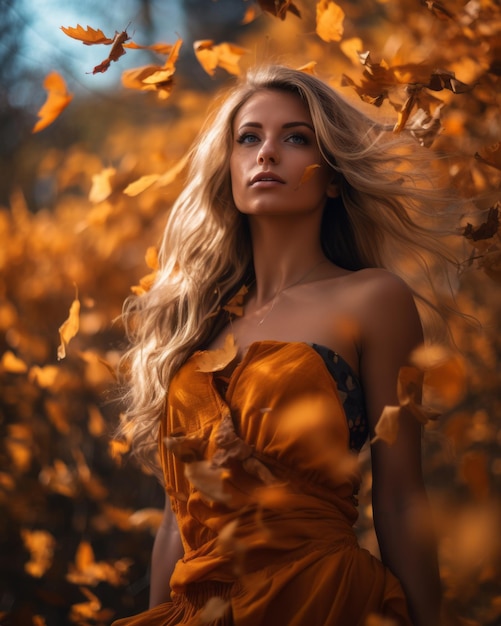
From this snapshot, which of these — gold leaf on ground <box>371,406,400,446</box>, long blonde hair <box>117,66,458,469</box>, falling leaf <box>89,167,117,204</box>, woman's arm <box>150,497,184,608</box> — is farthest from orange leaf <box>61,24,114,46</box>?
woman's arm <box>150,497,184,608</box>

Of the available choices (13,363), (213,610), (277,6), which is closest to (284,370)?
(213,610)

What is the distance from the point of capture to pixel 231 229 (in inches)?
79.6

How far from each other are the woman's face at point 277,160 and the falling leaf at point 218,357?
0.31m

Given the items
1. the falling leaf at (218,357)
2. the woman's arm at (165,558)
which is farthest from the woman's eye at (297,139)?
the woman's arm at (165,558)

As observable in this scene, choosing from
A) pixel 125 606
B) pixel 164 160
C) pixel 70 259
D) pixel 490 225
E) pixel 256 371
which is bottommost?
pixel 125 606

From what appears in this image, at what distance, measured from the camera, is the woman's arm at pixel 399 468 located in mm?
1488

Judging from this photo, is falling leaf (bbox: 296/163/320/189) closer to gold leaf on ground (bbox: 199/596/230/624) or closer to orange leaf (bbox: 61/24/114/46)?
orange leaf (bbox: 61/24/114/46)

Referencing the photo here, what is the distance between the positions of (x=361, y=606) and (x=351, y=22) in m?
2.92

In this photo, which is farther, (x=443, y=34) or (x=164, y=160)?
(x=164, y=160)

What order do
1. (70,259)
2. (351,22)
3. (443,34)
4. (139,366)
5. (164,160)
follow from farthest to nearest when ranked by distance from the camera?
(351,22)
(70,259)
(164,160)
(443,34)
(139,366)

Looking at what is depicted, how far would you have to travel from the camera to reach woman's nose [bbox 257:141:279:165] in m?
1.74

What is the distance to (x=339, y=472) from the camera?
151cm

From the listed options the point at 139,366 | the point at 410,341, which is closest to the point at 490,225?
the point at 410,341

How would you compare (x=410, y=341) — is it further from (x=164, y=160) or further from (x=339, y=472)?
(x=164, y=160)
